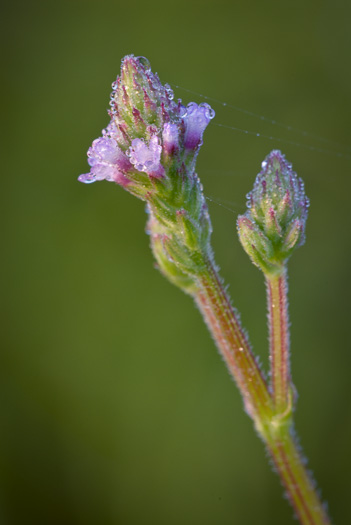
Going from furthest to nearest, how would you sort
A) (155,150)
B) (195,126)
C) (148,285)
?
(148,285) < (195,126) < (155,150)

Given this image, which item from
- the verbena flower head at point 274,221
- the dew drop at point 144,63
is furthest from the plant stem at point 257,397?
the dew drop at point 144,63

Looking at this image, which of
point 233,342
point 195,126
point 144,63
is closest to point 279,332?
point 233,342

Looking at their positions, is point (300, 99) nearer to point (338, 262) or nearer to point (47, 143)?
point (338, 262)

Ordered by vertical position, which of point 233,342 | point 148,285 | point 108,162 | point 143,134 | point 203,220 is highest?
point 143,134

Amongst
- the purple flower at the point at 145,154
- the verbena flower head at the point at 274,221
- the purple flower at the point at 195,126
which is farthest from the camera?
the verbena flower head at the point at 274,221

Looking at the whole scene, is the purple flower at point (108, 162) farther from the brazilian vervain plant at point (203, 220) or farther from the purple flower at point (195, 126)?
the purple flower at point (195, 126)

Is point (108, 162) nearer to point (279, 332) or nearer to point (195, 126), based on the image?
point (195, 126)

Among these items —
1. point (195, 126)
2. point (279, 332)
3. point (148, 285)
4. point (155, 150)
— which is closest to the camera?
point (155, 150)
